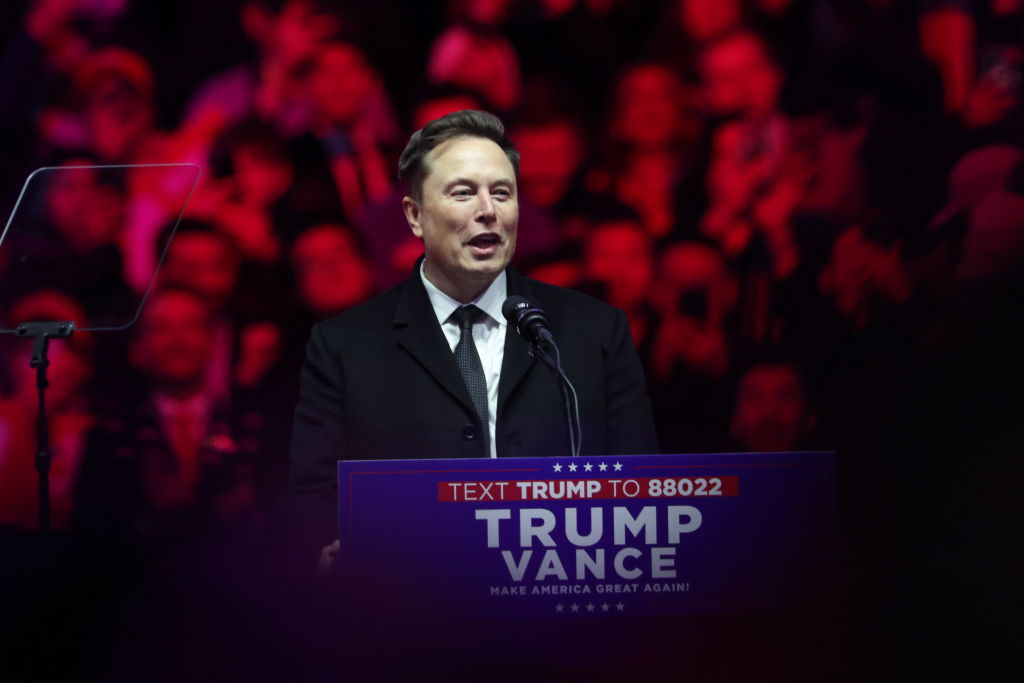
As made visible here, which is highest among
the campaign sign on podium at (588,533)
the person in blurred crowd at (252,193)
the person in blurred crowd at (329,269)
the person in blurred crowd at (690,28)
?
the person in blurred crowd at (690,28)

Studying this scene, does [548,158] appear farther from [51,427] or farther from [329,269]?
[51,427]

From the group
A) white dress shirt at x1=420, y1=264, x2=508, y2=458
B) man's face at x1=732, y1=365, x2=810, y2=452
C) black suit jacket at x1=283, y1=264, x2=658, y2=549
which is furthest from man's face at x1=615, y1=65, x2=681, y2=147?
white dress shirt at x1=420, y1=264, x2=508, y2=458

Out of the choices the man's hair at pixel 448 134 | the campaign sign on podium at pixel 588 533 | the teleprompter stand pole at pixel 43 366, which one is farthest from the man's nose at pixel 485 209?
the teleprompter stand pole at pixel 43 366

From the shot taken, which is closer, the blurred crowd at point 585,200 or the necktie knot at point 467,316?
the necktie knot at point 467,316

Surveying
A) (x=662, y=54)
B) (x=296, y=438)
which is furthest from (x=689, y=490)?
(x=662, y=54)

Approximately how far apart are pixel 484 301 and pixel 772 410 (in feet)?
6.29

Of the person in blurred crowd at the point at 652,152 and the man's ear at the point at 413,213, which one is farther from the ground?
the person in blurred crowd at the point at 652,152

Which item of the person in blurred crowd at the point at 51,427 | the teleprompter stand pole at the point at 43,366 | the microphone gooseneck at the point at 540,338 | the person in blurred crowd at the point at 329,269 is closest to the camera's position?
the microphone gooseneck at the point at 540,338

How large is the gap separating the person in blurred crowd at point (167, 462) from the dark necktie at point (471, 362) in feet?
5.66

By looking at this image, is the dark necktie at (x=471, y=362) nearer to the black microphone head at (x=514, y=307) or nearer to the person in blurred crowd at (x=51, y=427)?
the black microphone head at (x=514, y=307)

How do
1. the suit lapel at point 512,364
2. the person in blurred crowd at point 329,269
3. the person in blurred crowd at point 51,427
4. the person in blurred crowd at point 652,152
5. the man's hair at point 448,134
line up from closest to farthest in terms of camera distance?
the suit lapel at point 512,364 < the man's hair at point 448,134 < the person in blurred crowd at point 51,427 < the person in blurred crowd at point 329,269 < the person in blurred crowd at point 652,152

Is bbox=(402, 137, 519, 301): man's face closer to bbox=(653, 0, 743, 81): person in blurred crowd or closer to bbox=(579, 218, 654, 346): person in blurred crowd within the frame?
bbox=(579, 218, 654, 346): person in blurred crowd

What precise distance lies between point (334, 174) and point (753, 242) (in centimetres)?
154

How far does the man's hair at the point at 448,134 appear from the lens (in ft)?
5.64
